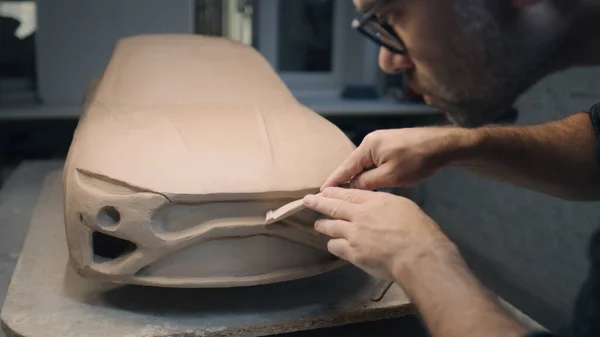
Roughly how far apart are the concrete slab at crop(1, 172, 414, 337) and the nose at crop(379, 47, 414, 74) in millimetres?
766

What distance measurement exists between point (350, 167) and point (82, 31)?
329 cm

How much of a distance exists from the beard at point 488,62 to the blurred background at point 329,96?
194 centimetres

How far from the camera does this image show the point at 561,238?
3.50m

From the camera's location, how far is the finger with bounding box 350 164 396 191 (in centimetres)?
180

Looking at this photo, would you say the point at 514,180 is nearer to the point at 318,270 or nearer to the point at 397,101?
the point at 318,270

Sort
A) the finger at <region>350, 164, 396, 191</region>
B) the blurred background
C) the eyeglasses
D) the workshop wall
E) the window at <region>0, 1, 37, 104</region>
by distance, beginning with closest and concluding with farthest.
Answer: the eyeglasses → the finger at <region>350, 164, 396, 191</region> → the workshop wall → the blurred background → the window at <region>0, 1, 37, 104</region>

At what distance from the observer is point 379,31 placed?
4.77ft

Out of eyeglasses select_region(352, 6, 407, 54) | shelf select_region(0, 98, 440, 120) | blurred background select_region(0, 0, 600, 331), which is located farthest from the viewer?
shelf select_region(0, 98, 440, 120)

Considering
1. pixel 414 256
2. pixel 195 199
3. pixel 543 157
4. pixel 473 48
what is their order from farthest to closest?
pixel 543 157 → pixel 195 199 → pixel 414 256 → pixel 473 48

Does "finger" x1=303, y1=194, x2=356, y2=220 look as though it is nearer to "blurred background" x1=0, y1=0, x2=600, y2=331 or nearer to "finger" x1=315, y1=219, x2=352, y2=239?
"finger" x1=315, y1=219, x2=352, y2=239

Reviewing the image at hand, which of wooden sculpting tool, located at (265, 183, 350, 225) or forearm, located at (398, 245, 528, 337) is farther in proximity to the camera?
wooden sculpting tool, located at (265, 183, 350, 225)

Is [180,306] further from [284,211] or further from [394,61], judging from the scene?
[394,61]

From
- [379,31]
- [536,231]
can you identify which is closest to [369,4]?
[379,31]

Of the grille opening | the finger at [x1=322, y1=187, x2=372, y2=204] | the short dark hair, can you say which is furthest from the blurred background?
the short dark hair
